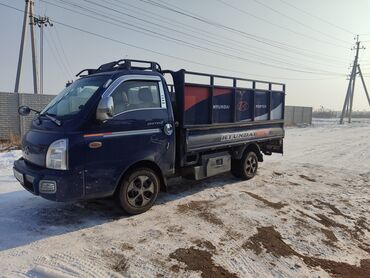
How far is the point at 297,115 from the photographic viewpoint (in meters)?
34.0

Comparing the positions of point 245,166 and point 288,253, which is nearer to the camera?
point 288,253

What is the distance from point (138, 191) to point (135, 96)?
1.56m

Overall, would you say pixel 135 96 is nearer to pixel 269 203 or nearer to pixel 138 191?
pixel 138 191

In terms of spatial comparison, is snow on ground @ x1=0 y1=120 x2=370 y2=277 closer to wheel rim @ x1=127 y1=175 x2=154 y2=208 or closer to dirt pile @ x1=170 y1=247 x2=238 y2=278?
dirt pile @ x1=170 y1=247 x2=238 y2=278

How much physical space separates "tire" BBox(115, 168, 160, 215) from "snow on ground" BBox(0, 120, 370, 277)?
18 centimetres

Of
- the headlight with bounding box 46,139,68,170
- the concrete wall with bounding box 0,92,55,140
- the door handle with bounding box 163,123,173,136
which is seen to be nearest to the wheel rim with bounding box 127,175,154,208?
the door handle with bounding box 163,123,173,136

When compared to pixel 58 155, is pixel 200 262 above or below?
below

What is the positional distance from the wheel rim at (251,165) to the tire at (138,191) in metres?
3.06

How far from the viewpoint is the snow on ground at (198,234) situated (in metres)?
3.60

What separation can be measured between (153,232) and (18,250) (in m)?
1.73

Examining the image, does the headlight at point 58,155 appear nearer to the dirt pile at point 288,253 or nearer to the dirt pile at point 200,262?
the dirt pile at point 200,262

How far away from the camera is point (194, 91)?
605 cm

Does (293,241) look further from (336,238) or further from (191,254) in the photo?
(191,254)

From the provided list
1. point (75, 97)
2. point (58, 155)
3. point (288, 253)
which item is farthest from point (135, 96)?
point (288, 253)
